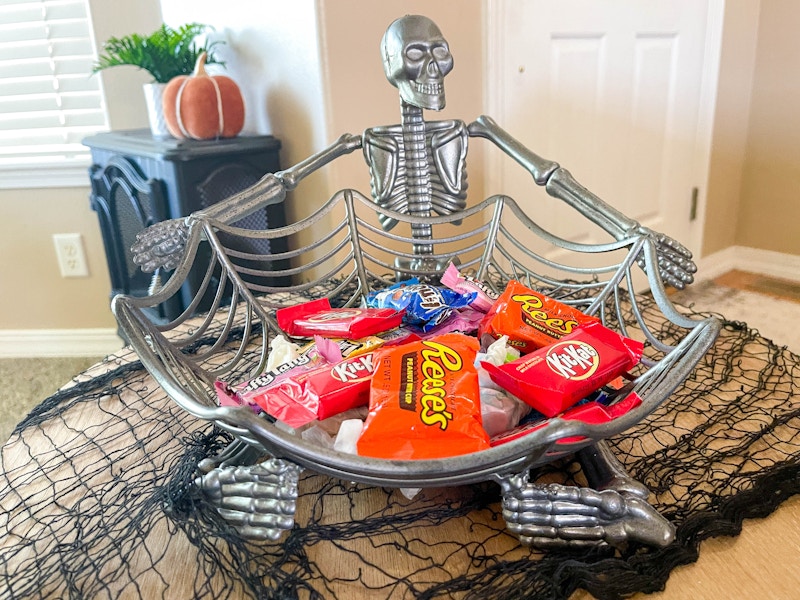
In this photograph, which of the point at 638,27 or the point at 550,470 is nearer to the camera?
the point at 550,470

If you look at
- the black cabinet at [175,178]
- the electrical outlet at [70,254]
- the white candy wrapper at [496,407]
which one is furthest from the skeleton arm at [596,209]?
the electrical outlet at [70,254]

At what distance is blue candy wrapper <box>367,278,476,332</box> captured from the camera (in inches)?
22.7

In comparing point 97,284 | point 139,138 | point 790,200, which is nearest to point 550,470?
point 139,138

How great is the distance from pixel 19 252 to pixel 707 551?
67.3 inches

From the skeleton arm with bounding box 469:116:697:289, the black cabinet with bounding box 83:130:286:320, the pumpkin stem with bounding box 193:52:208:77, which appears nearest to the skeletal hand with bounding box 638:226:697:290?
the skeleton arm with bounding box 469:116:697:289

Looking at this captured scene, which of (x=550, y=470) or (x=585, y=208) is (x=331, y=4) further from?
(x=550, y=470)

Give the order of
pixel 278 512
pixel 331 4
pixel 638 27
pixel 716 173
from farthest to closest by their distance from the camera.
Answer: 1. pixel 716 173
2. pixel 638 27
3. pixel 331 4
4. pixel 278 512


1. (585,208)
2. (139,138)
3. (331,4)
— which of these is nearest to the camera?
(585,208)

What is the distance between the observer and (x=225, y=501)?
1.41 feet

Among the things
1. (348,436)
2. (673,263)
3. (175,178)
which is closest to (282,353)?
(348,436)

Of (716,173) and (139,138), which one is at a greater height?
(139,138)

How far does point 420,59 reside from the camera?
60 centimetres

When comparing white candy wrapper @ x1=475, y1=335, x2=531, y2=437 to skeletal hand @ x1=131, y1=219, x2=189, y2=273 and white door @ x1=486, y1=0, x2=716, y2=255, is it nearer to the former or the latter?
skeletal hand @ x1=131, y1=219, x2=189, y2=273

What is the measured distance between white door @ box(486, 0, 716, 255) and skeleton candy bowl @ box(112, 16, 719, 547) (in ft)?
2.07
